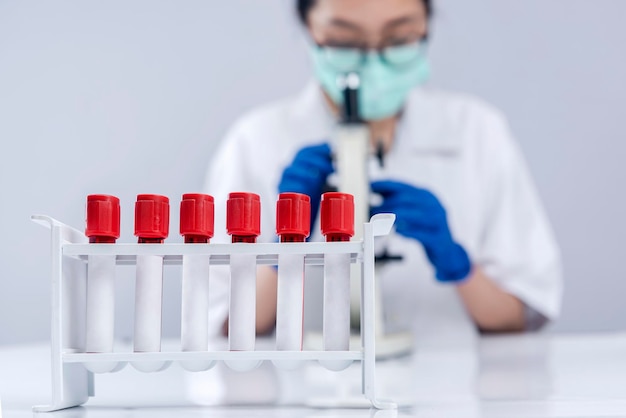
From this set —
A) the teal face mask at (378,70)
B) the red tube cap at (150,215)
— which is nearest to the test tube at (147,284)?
the red tube cap at (150,215)

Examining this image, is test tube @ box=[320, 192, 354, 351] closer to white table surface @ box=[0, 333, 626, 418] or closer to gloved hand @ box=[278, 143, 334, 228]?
white table surface @ box=[0, 333, 626, 418]

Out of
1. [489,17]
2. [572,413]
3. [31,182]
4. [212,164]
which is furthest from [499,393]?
[31,182]

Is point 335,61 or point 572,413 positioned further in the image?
point 335,61

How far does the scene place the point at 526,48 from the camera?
63.1 inches

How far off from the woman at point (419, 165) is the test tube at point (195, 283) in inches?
27.0

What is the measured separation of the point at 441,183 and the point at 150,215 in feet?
3.39

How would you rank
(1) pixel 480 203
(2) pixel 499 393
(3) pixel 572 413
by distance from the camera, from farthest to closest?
(1) pixel 480 203
(2) pixel 499 393
(3) pixel 572 413

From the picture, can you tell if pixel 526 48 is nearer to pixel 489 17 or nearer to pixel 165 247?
pixel 489 17

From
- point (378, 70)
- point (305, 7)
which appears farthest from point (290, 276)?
point (305, 7)

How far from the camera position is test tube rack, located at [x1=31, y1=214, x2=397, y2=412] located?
1.76ft

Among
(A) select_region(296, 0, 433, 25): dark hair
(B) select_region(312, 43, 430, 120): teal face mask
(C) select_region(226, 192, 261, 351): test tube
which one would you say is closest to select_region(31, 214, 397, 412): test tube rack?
(C) select_region(226, 192, 261, 351): test tube

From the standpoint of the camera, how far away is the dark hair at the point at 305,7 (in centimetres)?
151

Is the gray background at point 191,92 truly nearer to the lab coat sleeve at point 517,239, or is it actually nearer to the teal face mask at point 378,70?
the lab coat sleeve at point 517,239

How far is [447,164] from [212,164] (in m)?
0.54
